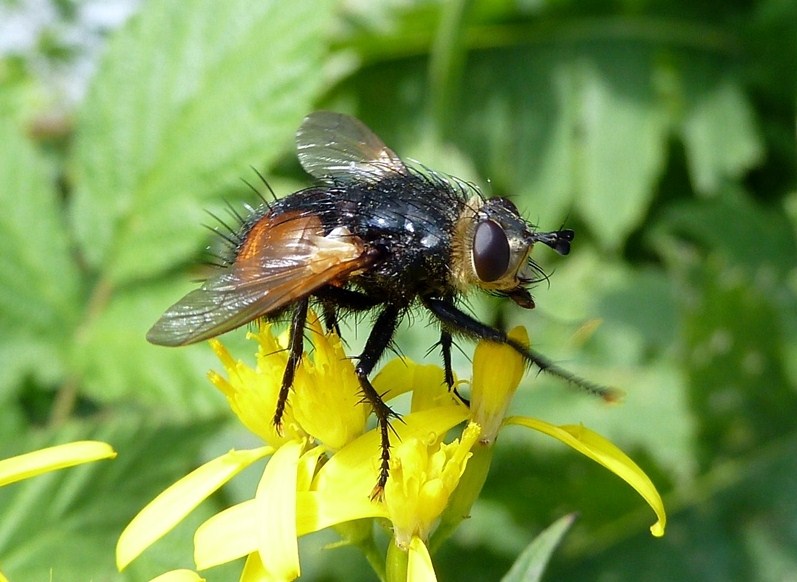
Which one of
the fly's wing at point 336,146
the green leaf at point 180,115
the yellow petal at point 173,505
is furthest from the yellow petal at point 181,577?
the green leaf at point 180,115

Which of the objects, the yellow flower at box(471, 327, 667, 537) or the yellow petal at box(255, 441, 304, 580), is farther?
the yellow flower at box(471, 327, 667, 537)

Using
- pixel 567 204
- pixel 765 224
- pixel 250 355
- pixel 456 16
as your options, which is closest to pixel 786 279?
pixel 765 224

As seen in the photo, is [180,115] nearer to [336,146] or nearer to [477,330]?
[336,146]

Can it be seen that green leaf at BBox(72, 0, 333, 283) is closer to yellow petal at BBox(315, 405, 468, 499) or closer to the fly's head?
the fly's head

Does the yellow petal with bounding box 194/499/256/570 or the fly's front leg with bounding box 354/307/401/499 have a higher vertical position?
the fly's front leg with bounding box 354/307/401/499

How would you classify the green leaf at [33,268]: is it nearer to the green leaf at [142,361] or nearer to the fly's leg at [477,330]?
the green leaf at [142,361]

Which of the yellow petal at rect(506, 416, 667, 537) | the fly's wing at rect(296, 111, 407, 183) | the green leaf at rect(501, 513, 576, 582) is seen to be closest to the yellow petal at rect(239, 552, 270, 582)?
the green leaf at rect(501, 513, 576, 582)

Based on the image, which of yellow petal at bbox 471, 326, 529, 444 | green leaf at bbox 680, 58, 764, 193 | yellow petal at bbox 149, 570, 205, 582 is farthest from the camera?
green leaf at bbox 680, 58, 764, 193

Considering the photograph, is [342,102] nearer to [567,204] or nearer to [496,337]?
[567,204]
